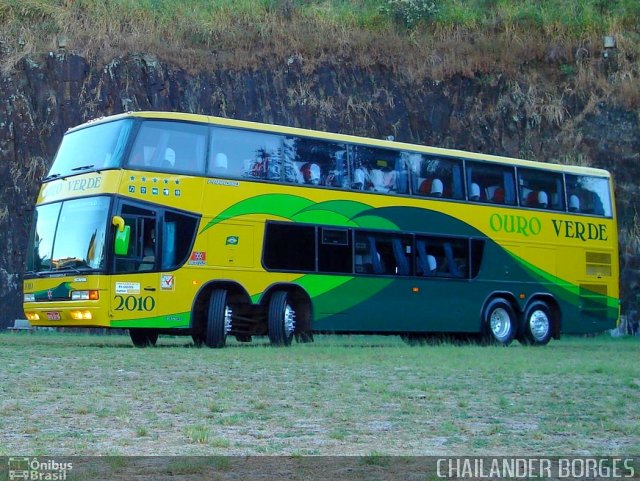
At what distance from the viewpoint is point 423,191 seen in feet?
78.3

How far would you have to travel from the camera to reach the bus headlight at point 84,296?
19.3 metres

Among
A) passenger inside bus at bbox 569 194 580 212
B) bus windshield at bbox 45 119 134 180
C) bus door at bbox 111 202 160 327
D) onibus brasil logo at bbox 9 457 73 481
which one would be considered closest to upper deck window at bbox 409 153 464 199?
passenger inside bus at bbox 569 194 580 212

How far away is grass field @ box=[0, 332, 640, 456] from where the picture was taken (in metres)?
8.16

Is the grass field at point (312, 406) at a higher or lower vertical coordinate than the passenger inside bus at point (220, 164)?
lower

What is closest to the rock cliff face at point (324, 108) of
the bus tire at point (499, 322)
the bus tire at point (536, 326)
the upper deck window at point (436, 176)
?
the bus tire at point (536, 326)

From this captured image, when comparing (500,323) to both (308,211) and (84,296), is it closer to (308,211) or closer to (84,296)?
(308,211)

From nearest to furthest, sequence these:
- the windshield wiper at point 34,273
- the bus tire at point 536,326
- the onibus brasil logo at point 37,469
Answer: the onibus brasil logo at point 37,469
the windshield wiper at point 34,273
the bus tire at point 536,326

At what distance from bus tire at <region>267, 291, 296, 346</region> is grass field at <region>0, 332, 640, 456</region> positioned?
381 cm

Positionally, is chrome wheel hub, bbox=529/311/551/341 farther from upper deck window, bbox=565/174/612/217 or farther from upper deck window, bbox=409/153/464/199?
upper deck window, bbox=409/153/464/199

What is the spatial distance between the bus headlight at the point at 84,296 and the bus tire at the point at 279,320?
3546mm

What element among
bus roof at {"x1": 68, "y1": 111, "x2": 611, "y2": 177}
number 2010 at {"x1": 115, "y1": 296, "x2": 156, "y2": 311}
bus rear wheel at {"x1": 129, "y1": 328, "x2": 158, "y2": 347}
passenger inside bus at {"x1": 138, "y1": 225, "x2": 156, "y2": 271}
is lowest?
bus rear wheel at {"x1": 129, "y1": 328, "x2": 158, "y2": 347}

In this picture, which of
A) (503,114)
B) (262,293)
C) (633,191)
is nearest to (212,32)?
(503,114)

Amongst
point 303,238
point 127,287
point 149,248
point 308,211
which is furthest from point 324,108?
point 127,287

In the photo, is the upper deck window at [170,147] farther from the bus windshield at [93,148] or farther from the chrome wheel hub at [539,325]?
the chrome wheel hub at [539,325]
